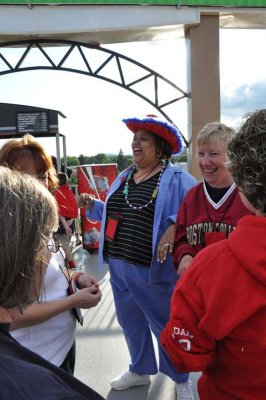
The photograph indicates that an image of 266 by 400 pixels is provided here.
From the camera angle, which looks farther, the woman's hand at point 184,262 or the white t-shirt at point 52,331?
the woman's hand at point 184,262

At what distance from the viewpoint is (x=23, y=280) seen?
2.47ft

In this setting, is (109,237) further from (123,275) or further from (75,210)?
(75,210)

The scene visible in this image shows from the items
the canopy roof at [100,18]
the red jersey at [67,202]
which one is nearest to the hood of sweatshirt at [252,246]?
the red jersey at [67,202]

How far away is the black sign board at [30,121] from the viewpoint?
7320 mm

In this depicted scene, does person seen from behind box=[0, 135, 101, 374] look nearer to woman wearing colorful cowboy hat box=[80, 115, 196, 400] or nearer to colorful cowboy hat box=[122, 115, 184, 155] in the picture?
woman wearing colorful cowboy hat box=[80, 115, 196, 400]

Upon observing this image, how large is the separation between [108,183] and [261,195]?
661cm

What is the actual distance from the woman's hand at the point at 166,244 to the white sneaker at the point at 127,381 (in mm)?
969

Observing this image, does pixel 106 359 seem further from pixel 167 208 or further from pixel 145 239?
pixel 167 208

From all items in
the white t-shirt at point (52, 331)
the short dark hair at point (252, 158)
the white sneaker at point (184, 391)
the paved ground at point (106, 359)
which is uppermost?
the short dark hair at point (252, 158)

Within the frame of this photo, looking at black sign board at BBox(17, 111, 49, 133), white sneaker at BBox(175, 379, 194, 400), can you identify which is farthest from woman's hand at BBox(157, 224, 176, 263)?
black sign board at BBox(17, 111, 49, 133)

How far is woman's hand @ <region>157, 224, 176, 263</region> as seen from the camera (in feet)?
7.40

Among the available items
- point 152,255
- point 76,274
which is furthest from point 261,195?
point 152,255

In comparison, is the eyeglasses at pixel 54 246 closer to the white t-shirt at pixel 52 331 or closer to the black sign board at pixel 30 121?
the white t-shirt at pixel 52 331

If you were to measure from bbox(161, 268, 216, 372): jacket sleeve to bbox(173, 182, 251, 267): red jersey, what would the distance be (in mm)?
967
